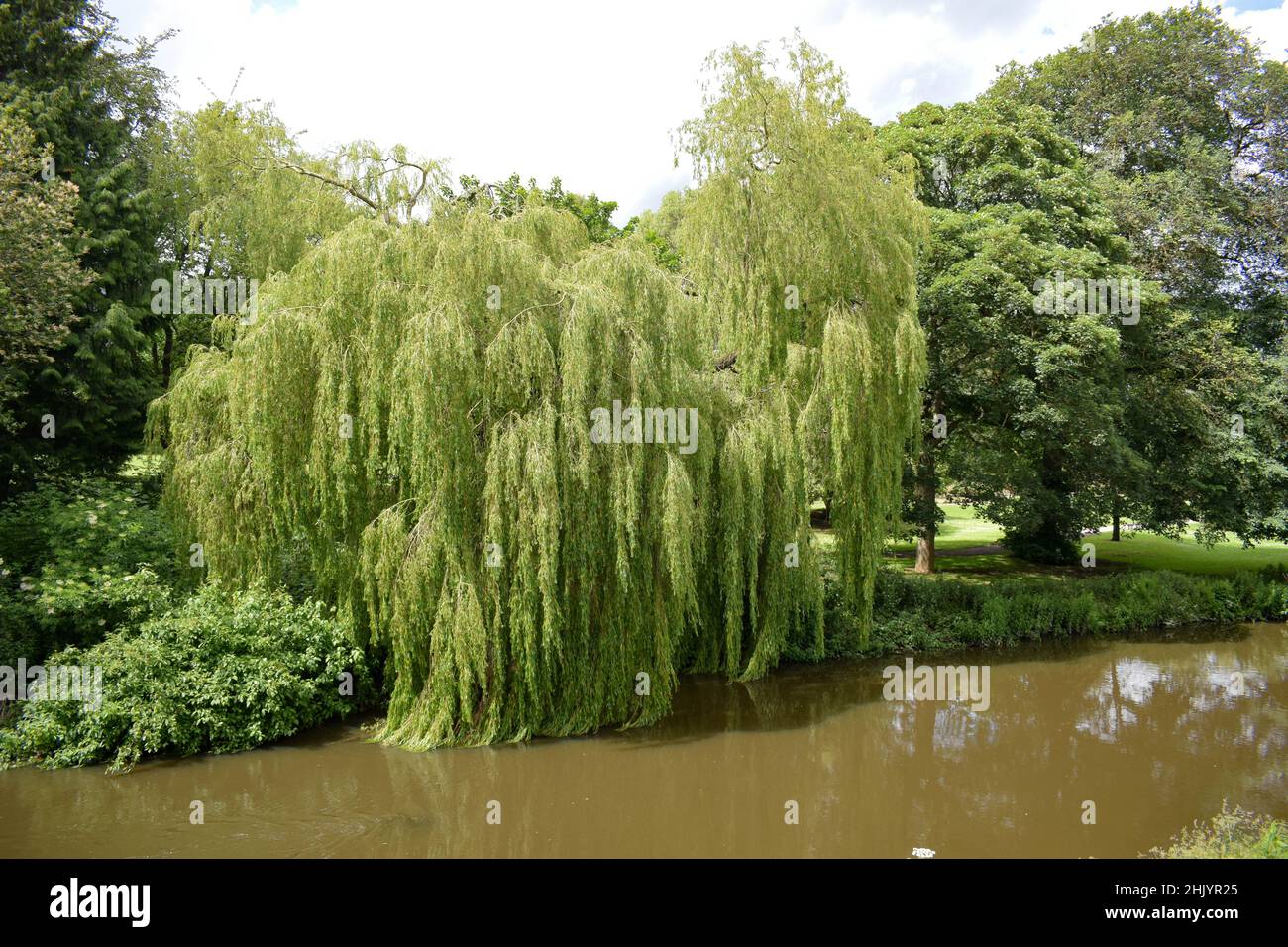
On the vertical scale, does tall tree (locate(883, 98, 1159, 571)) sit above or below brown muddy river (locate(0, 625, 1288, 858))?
above

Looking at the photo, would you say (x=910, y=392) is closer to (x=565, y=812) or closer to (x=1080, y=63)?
(x=565, y=812)

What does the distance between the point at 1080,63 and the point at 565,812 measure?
2411cm

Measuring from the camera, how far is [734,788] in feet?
30.8

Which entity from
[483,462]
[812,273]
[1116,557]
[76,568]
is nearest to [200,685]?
[76,568]

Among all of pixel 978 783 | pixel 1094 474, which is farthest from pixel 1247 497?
pixel 978 783

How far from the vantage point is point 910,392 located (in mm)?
12555

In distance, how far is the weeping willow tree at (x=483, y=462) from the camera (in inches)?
371

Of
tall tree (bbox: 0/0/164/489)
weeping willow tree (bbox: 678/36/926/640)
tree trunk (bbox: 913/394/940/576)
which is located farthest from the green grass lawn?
tall tree (bbox: 0/0/164/489)

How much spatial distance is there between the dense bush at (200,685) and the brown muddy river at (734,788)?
11.4 inches

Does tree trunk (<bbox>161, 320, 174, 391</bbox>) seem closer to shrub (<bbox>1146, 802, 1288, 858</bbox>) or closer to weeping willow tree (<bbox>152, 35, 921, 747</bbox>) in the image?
weeping willow tree (<bbox>152, 35, 921, 747</bbox>)

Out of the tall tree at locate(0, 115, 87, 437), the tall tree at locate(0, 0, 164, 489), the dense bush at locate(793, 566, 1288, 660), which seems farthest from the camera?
the dense bush at locate(793, 566, 1288, 660)

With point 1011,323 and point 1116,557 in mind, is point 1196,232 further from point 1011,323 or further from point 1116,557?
point 1116,557

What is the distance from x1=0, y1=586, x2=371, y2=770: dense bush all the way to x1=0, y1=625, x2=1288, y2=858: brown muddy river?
0.95ft

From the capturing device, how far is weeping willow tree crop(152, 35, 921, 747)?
9430mm
